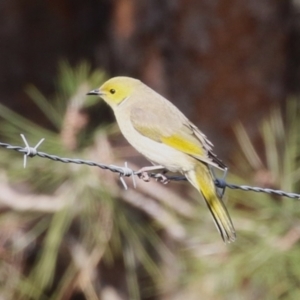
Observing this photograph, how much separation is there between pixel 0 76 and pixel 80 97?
2.45m

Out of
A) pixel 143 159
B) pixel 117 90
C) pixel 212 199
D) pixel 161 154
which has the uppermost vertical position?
pixel 117 90

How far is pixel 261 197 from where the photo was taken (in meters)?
4.00

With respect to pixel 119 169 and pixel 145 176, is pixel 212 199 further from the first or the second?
pixel 119 169

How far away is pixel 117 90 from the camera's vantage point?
3955 millimetres

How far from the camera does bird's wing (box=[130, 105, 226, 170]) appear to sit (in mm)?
3570

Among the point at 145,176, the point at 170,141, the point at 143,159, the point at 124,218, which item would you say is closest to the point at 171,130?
the point at 170,141

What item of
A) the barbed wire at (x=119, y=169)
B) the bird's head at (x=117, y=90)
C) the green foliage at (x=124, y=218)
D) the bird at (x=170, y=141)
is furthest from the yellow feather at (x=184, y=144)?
the green foliage at (x=124, y=218)

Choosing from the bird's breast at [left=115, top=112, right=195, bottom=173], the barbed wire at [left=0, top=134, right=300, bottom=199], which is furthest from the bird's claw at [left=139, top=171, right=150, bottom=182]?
the bird's breast at [left=115, top=112, right=195, bottom=173]

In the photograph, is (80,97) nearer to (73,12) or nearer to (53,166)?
(53,166)

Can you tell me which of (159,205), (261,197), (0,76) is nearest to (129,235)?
(159,205)

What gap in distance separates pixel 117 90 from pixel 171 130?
41 cm

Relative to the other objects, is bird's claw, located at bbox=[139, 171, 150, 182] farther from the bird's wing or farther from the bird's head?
the bird's head

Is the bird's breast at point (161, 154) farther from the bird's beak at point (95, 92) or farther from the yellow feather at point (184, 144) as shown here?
the bird's beak at point (95, 92)

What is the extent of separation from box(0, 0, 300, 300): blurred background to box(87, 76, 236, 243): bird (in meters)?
0.30
